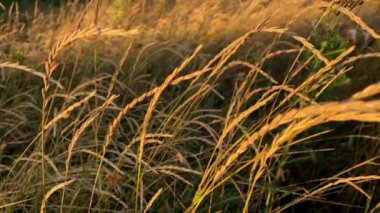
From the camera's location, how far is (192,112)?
2223 millimetres

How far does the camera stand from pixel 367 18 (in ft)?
11.6

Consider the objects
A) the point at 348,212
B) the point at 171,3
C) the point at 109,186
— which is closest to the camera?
the point at 109,186

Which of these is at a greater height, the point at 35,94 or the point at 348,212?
the point at 35,94

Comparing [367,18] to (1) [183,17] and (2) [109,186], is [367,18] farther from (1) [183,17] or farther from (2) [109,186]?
(2) [109,186]

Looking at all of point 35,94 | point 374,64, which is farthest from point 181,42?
point 374,64

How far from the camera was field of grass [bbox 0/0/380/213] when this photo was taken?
150cm

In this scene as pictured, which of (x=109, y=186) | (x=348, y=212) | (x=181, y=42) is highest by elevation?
(x=109, y=186)

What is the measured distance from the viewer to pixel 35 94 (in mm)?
3137

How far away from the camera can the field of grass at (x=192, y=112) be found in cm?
150

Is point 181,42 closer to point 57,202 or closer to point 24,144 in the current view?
point 24,144

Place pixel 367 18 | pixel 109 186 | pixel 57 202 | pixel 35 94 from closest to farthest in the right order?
pixel 109 186 → pixel 57 202 → pixel 35 94 → pixel 367 18

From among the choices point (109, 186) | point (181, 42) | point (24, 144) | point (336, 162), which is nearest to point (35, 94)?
point (24, 144)

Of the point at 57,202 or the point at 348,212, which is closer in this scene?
the point at 57,202

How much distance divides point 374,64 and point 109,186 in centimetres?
164
